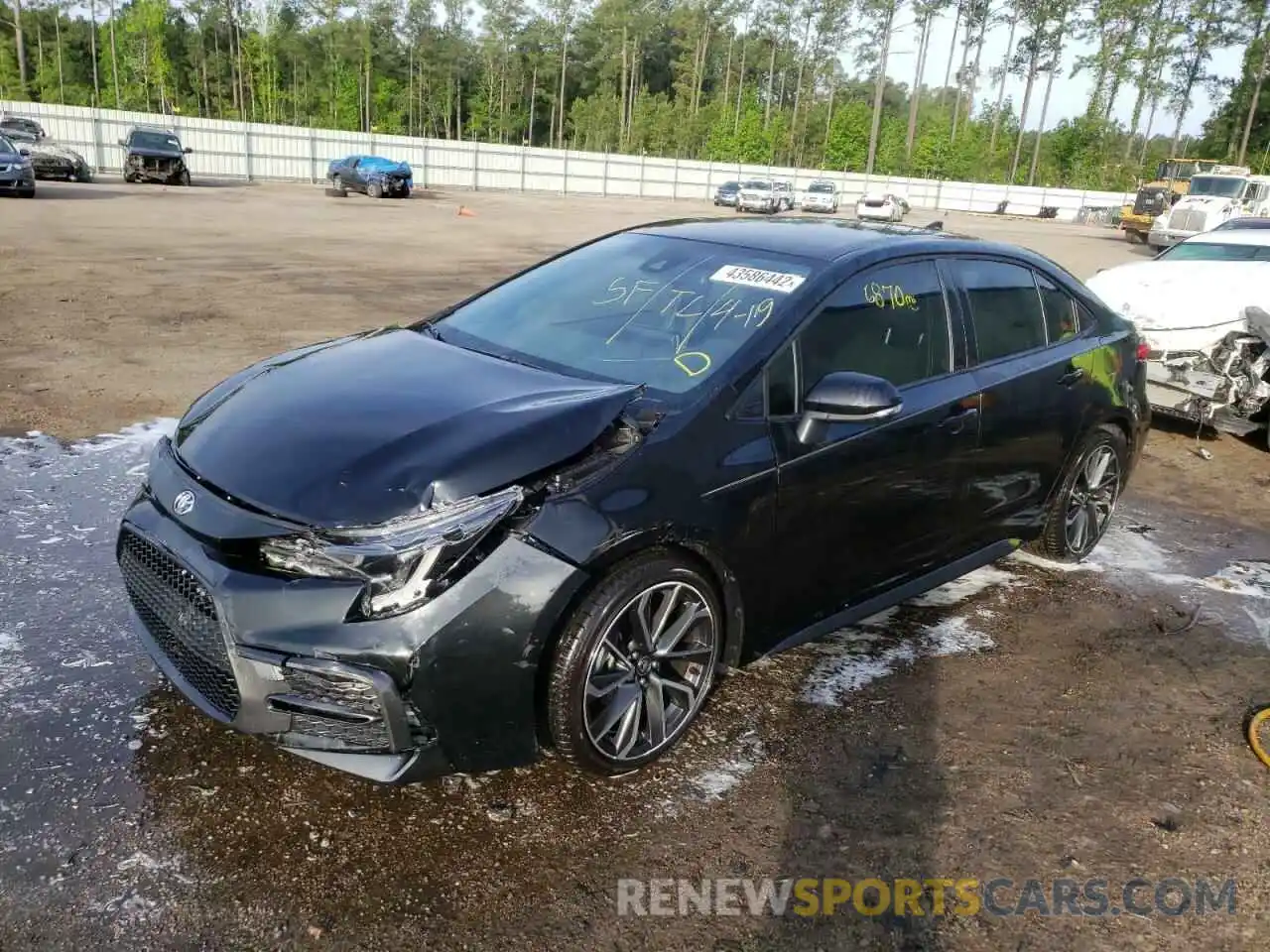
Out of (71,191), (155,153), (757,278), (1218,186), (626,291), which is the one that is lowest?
(71,191)

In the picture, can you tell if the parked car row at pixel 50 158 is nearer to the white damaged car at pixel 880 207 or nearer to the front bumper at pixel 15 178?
the front bumper at pixel 15 178

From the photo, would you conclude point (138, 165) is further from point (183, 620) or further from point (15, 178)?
point (183, 620)

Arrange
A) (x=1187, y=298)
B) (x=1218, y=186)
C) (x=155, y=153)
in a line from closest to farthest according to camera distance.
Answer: (x=1187, y=298)
(x=155, y=153)
(x=1218, y=186)

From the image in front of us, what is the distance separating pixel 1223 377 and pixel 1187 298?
0.88 meters

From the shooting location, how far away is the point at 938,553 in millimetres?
4031

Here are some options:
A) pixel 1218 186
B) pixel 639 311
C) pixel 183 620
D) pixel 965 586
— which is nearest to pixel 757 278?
pixel 639 311

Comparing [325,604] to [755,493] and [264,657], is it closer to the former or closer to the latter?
[264,657]

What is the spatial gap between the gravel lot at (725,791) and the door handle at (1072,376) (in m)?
1.03

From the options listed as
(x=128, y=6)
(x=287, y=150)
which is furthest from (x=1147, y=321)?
(x=128, y=6)

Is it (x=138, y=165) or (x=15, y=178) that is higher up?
(x=138, y=165)

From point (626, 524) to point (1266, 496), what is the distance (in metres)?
5.85

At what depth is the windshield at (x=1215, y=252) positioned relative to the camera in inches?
372

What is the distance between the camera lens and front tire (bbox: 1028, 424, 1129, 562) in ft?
15.6

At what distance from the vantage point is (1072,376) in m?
4.52
